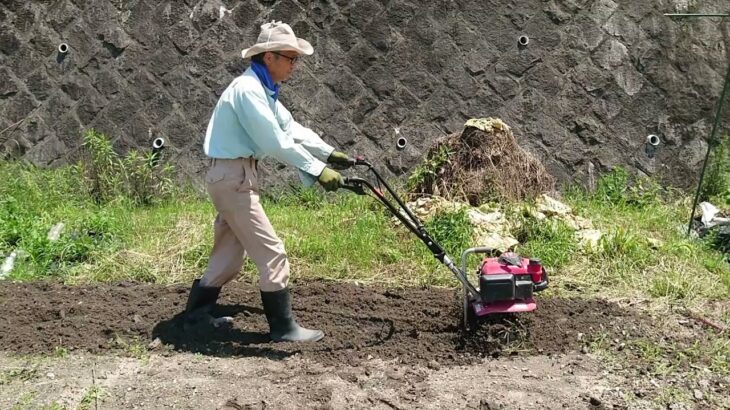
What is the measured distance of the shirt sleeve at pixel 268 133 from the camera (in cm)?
455

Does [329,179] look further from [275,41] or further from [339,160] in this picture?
[275,41]

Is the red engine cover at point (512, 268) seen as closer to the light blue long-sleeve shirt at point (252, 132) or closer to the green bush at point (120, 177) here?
the light blue long-sleeve shirt at point (252, 132)

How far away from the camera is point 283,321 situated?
16.4ft

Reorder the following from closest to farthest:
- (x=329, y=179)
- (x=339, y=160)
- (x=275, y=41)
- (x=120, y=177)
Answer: (x=329, y=179)
(x=275, y=41)
(x=339, y=160)
(x=120, y=177)

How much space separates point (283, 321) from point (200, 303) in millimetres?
675

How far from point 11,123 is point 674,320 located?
6.91 m

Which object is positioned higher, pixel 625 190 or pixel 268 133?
pixel 268 133

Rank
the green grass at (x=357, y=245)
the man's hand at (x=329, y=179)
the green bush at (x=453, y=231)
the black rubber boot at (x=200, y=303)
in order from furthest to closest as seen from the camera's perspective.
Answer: the green bush at (x=453, y=231) → the green grass at (x=357, y=245) → the black rubber boot at (x=200, y=303) → the man's hand at (x=329, y=179)

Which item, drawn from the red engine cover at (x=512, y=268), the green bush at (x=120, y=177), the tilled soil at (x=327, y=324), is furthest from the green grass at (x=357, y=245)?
the red engine cover at (x=512, y=268)

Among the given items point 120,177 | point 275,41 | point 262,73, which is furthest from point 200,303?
point 120,177

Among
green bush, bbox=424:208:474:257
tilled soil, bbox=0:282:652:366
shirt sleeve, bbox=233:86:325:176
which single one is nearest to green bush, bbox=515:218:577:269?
green bush, bbox=424:208:474:257

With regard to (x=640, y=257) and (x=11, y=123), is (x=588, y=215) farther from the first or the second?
(x=11, y=123)

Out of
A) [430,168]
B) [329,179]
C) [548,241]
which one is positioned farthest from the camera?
[430,168]

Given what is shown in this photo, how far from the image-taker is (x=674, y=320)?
17.5 feet
